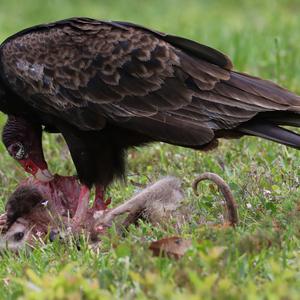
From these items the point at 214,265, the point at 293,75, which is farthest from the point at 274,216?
the point at 293,75

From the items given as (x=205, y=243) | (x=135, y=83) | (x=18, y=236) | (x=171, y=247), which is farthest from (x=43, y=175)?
(x=205, y=243)

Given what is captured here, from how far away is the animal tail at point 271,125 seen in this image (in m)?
4.66

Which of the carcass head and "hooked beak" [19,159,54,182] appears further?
"hooked beak" [19,159,54,182]

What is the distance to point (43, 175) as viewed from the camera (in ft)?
17.5

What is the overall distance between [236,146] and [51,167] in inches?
51.4

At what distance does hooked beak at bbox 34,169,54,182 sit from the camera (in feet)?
17.2

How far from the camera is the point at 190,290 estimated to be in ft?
10.7

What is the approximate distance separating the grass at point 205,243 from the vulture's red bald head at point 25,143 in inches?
12.3

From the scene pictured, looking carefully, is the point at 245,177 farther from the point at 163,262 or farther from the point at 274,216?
the point at 163,262

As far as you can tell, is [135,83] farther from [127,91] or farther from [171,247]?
[171,247]

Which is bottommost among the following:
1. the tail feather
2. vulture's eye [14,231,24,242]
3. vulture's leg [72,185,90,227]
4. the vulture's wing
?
vulture's eye [14,231,24,242]

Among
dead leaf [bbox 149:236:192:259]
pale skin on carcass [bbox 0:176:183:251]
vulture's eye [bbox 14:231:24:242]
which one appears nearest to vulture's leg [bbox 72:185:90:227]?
pale skin on carcass [bbox 0:176:183:251]

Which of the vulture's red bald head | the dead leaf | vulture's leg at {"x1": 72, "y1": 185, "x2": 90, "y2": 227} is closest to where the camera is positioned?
the dead leaf

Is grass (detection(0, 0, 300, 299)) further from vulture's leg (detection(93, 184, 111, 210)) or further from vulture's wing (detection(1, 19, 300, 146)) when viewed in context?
vulture's wing (detection(1, 19, 300, 146))
